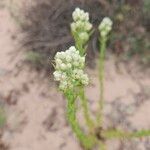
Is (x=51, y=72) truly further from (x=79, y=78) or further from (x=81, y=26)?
(x=79, y=78)

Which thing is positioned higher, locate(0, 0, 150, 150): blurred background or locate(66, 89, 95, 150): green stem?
locate(0, 0, 150, 150): blurred background

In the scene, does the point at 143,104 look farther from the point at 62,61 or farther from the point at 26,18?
the point at 62,61

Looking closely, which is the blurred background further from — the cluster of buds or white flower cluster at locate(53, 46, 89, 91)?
white flower cluster at locate(53, 46, 89, 91)

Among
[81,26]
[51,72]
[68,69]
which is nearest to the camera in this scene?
[68,69]

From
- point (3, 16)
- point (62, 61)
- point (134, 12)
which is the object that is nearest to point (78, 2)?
point (134, 12)

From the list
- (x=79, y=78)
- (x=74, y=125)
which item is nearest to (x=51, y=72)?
(x=74, y=125)

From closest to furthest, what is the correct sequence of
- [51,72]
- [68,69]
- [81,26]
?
[68,69]
[81,26]
[51,72]

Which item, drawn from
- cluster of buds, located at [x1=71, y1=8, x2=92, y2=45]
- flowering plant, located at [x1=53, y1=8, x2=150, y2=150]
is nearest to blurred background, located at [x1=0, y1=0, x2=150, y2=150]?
flowering plant, located at [x1=53, y1=8, x2=150, y2=150]
